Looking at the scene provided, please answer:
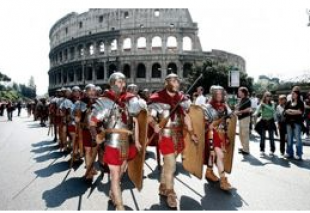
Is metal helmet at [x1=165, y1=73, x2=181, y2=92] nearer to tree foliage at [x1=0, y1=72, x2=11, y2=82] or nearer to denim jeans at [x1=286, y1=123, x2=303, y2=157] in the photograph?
denim jeans at [x1=286, y1=123, x2=303, y2=157]

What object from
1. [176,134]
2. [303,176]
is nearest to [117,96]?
[176,134]

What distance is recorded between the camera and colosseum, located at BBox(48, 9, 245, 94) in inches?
1852

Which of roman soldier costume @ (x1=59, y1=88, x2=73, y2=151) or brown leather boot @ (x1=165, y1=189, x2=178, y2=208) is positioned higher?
roman soldier costume @ (x1=59, y1=88, x2=73, y2=151)

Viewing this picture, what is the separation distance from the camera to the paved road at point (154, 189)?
182 inches

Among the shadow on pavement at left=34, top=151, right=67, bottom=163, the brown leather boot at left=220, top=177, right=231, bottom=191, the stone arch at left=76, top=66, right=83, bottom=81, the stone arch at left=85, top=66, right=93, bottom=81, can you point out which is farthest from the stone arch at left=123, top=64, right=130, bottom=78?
the brown leather boot at left=220, top=177, right=231, bottom=191

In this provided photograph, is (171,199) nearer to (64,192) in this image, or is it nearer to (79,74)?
(64,192)

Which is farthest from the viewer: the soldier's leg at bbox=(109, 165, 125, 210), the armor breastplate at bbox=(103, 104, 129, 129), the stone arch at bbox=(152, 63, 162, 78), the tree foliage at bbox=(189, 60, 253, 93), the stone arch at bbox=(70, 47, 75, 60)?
the stone arch at bbox=(70, 47, 75, 60)

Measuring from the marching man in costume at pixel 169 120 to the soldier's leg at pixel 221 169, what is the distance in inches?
39.6

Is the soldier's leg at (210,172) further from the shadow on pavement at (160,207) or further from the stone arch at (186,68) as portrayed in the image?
the stone arch at (186,68)

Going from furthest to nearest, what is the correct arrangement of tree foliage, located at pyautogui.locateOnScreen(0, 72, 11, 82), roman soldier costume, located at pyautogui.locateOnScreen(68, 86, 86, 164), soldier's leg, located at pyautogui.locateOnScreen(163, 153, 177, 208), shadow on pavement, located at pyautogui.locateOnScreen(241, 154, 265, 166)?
1. tree foliage, located at pyautogui.locateOnScreen(0, 72, 11, 82)
2. shadow on pavement, located at pyautogui.locateOnScreen(241, 154, 265, 166)
3. roman soldier costume, located at pyautogui.locateOnScreen(68, 86, 86, 164)
4. soldier's leg, located at pyautogui.locateOnScreen(163, 153, 177, 208)

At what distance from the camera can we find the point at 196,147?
17.7ft

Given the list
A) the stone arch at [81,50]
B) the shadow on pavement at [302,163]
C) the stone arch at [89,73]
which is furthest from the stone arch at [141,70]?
the shadow on pavement at [302,163]

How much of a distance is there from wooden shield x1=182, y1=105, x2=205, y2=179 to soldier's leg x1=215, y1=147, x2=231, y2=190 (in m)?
0.42

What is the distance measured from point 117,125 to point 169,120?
100 centimetres
